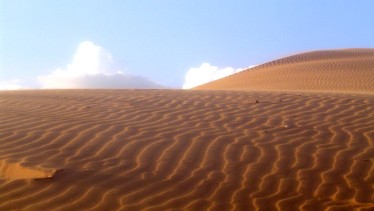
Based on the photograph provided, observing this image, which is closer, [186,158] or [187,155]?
[186,158]

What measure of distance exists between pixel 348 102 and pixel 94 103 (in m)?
5.39

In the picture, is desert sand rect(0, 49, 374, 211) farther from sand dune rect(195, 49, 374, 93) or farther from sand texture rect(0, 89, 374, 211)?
sand dune rect(195, 49, 374, 93)

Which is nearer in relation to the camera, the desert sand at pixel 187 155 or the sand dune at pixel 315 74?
the desert sand at pixel 187 155

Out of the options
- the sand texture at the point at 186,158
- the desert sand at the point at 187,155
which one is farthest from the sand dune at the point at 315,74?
the sand texture at the point at 186,158

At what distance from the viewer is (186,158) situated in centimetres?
649

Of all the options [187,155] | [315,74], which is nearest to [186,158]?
[187,155]

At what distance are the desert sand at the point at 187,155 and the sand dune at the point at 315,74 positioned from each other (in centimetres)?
1210

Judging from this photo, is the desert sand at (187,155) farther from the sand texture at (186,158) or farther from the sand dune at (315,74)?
the sand dune at (315,74)

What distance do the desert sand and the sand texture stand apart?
1 cm

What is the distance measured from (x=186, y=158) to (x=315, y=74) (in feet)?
70.3

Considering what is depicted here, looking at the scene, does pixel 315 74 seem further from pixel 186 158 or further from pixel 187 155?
pixel 186 158

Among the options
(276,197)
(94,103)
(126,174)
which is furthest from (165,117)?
(276,197)

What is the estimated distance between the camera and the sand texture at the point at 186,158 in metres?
5.27

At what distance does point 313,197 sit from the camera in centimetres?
539
